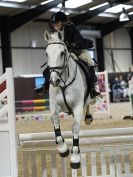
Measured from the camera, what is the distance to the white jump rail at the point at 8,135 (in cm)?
398

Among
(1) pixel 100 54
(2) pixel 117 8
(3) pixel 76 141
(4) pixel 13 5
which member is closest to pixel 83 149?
(3) pixel 76 141

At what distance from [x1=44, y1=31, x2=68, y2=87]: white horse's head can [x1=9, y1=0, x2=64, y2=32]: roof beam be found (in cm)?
1692

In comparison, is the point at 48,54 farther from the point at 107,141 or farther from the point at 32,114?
the point at 32,114

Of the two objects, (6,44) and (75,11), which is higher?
(75,11)

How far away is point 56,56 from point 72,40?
64cm

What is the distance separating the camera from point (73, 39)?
4.27 metres

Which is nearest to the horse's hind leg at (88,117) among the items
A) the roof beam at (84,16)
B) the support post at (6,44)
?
the support post at (6,44)

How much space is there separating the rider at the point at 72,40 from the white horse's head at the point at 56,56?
0.22 metres

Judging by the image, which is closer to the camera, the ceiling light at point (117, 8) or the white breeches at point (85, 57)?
the white breeches at point (85, 57)

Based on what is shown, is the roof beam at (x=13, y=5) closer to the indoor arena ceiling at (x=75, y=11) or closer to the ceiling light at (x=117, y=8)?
the indoor arena ceiling at (x=75, y=11)

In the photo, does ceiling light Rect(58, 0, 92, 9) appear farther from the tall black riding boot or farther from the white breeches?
the tall black riding boot

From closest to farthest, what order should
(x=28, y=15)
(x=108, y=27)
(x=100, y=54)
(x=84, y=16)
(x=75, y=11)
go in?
(x=28, y=15)
(x=75, y=11)
(x=84, y=16)
(x=100, y=54)
(x=108, y=27)

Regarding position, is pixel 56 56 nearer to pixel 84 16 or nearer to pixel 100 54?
pixel 84 16

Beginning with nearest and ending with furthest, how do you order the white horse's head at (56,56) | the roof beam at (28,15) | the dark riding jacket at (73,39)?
1. the white horse's head at (56,56)
2. the dark riding jacket at (73,39)
3. the roof beam at (28,15)
